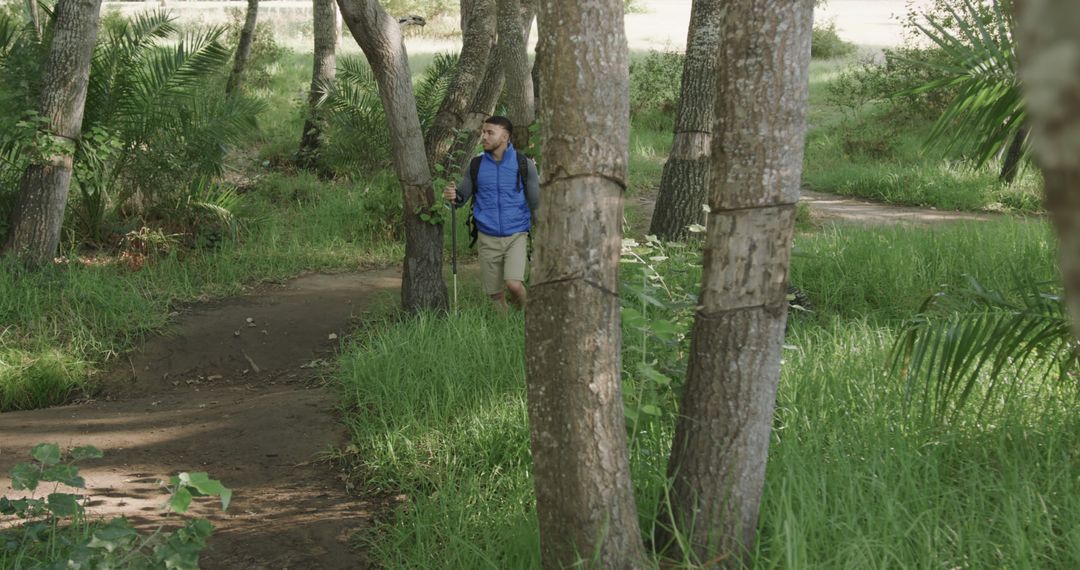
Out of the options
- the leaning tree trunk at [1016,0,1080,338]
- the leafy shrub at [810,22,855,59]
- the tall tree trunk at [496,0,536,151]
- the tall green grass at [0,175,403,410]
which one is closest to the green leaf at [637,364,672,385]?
the leaning tree trunk at [1016,0,1080,338]

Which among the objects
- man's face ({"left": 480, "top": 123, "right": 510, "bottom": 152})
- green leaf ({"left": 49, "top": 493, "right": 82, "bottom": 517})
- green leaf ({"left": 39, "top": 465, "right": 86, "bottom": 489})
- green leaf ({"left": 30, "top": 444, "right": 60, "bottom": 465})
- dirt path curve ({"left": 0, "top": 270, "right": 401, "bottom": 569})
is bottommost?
dirt path curve ({"left": 0, "top": 270, "right": 401, "bottom": 569})

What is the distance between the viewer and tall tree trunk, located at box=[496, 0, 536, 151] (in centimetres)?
751

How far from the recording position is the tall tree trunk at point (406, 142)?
6.91 meters

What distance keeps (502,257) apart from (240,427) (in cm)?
249

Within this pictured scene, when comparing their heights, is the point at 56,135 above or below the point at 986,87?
below

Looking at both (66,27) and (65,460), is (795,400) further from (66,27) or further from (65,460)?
(66,27)

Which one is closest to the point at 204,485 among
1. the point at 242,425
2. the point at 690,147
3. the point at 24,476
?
the point at 24,476

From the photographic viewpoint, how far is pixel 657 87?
19922 millimetres

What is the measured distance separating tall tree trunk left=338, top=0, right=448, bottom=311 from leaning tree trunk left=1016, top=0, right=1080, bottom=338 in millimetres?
6625

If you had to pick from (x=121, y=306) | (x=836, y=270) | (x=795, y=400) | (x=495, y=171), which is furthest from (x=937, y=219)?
(x=121, y=306)

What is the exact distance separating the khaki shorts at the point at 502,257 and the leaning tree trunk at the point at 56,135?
408cm

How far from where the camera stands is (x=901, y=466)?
3689 mm

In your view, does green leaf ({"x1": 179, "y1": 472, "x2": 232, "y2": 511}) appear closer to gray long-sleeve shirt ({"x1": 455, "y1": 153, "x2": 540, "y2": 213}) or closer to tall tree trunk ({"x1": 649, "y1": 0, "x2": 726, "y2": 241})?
gray long-sleeve shirt ({"x1": 455, "y1": 153, "x2": 540, "y2": 213})

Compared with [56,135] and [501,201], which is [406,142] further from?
[56,135]
